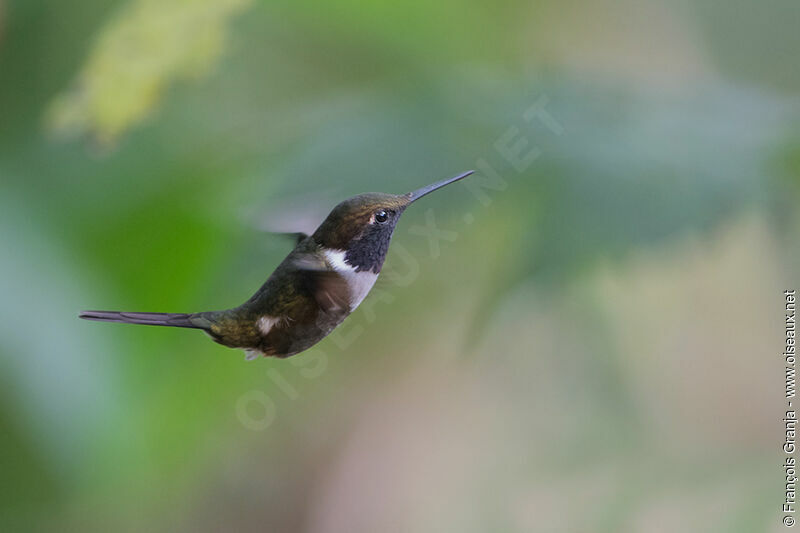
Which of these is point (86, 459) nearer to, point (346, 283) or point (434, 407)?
point (434, 407)

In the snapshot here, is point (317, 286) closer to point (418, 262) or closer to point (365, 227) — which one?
point (365, 227)

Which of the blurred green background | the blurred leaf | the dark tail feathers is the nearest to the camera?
the dark tail feathers

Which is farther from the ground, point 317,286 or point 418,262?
point 418,262

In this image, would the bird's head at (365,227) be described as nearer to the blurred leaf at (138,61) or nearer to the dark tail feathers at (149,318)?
the dark tail feathers at (149,318)

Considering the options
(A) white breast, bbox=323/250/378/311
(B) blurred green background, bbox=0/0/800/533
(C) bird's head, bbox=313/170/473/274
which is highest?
(B) blurred green background, bbox=0/0/800/533

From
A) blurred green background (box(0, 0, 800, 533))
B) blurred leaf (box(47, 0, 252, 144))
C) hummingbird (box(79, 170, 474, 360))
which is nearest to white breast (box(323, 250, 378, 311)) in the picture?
hummingbird (box(79, 170, 474, 360))

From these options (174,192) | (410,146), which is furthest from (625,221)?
(174,192)

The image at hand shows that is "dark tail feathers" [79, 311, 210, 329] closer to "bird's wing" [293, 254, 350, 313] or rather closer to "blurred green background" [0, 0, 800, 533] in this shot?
"bird's wing" [293, 254, 350, 313]

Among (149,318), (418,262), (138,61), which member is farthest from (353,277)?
(138,61)
